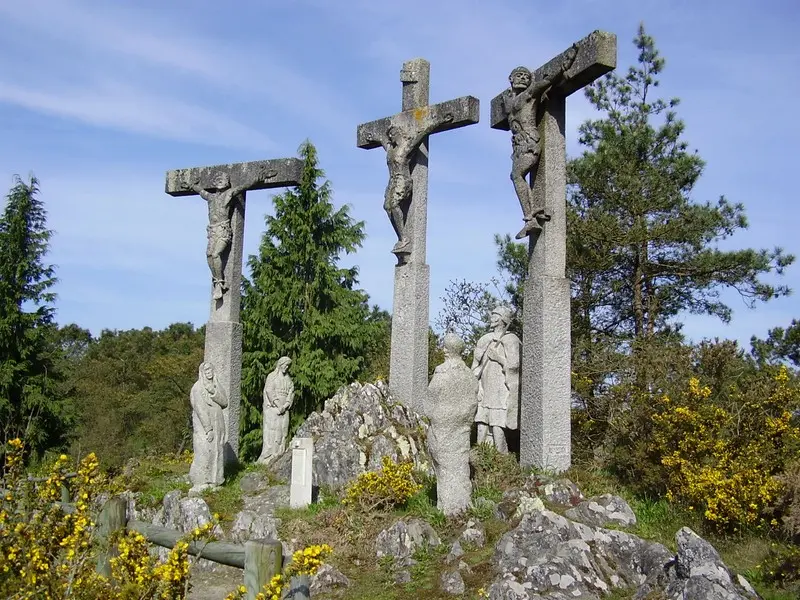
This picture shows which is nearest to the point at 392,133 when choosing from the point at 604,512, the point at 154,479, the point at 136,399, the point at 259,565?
the point at 154,479

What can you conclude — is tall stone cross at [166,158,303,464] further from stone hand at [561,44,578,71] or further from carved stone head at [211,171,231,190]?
stone hand at [561,44,578,71]

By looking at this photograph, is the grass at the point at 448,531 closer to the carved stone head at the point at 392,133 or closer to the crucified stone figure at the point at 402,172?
the crucified stone figure at the point at 402,172

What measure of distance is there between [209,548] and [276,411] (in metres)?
8.57

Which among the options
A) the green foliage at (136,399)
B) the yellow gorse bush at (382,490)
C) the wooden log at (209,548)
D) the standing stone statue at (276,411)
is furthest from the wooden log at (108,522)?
the green foliage at (136,399)

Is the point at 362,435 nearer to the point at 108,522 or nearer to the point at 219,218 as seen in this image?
the point at 219,218

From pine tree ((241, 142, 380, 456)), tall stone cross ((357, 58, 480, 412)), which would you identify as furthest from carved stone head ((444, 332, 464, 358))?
pine tree ((241, 142, 380, 456))

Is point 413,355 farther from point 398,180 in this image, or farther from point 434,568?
point 434,568

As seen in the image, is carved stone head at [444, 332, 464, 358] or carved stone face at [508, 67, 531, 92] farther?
carved stone face at [508, 67, 531, 92]

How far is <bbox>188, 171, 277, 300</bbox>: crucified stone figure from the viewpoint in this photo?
45.8ft

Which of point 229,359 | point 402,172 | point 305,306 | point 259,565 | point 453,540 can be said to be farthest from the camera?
point 305,306

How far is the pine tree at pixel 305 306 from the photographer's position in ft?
63.4

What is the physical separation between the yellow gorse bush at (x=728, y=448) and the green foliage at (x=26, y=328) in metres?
15.3

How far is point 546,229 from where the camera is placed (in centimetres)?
1045

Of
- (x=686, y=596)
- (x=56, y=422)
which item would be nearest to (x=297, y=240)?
(x=56, y=422)
